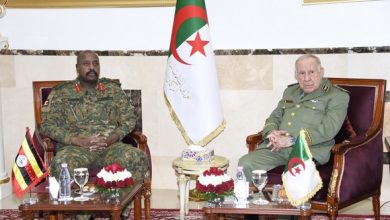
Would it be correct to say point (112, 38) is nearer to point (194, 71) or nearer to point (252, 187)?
point (194, 71)

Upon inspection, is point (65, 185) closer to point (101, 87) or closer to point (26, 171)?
point (26, 171)

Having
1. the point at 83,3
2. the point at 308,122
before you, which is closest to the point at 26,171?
the point at 308,122

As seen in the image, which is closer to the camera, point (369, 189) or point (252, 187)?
point (252, 187)

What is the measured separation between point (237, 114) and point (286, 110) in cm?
84

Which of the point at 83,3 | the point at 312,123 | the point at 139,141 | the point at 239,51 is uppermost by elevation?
the point at 83,3

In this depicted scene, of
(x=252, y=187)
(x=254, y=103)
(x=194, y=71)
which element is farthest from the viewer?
(x=254, y=103)

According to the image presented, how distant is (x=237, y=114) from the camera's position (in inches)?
209

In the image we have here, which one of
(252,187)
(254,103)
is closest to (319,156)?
(252,187)

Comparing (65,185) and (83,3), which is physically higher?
(83,3)

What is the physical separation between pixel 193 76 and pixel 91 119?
0.86 m

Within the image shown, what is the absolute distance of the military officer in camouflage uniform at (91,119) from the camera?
14.6 ft

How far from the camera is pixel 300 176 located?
3271 millimetres

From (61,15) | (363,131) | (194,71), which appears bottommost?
(363,131)

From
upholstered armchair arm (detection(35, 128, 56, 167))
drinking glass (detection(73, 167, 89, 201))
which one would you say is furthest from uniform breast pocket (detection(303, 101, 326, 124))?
upholstered armchair arm (detection(35, 128, 56, 167))
